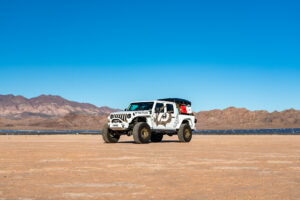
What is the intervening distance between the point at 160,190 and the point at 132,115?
1252 cm

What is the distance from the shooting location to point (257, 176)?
24.3ft

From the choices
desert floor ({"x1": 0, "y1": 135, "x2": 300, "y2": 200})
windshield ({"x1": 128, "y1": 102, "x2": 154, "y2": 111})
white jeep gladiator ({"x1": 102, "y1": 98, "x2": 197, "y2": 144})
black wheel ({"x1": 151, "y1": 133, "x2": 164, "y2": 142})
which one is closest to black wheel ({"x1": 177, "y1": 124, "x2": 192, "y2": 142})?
white jeep gladiator ({"x1": 102, "y1": 98, "x2": 197, "y2": 144})

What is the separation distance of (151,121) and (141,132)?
1040mm

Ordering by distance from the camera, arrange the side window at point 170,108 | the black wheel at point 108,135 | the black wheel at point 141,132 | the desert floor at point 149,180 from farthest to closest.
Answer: the side window at point 170,108
the black wheel at point 108,135
the black wheel at point 141,132
the desert floor at point 149,180

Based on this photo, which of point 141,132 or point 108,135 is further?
point 108,135

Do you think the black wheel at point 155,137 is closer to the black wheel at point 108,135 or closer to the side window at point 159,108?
the side window at point 159,108

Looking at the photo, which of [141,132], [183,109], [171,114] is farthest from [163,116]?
[183,109]

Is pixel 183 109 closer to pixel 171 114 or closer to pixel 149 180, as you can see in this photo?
pixel 171 114

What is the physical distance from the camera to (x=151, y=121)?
18969 mm

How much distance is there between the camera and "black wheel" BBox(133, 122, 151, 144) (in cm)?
1788

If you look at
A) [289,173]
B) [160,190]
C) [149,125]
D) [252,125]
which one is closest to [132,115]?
[149,125]

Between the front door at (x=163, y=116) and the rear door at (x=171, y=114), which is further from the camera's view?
the rear door at (x=171, y=114)

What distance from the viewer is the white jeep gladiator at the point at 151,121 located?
18406mm

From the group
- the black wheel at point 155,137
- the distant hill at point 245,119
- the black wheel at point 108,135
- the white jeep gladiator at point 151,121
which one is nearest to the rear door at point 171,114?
the white jeep gladiator at point 151,121
